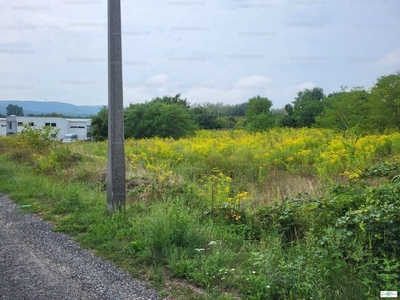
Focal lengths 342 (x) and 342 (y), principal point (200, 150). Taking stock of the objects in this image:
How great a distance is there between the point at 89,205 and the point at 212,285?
3876mm

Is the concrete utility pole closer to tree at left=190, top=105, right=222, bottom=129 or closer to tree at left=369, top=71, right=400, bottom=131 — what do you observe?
tree at left=369, top=71, right=400, bottom=131

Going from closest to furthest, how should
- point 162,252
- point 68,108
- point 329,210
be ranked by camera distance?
point 162,252
point 329,210
point 68,108

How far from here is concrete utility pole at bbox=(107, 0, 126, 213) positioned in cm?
603

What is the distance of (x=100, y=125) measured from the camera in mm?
40938

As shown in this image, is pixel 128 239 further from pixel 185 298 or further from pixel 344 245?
pixel 344 245

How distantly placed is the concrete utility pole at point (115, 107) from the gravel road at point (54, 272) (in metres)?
1.21

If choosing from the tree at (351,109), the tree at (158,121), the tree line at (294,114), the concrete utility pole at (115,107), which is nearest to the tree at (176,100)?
the tree line at (294,114)

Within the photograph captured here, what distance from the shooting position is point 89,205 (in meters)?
6.73

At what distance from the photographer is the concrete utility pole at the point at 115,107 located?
6031mm

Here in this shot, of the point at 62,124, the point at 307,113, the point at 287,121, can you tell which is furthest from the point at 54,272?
the point at 62,124

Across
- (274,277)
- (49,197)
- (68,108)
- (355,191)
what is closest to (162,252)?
(274,277)

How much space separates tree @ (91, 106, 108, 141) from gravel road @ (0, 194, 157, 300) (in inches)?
1400

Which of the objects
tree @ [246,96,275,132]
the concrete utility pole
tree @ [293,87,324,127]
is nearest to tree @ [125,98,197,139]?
tree @ [246,96,275,132]

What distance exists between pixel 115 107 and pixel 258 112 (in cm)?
2822
